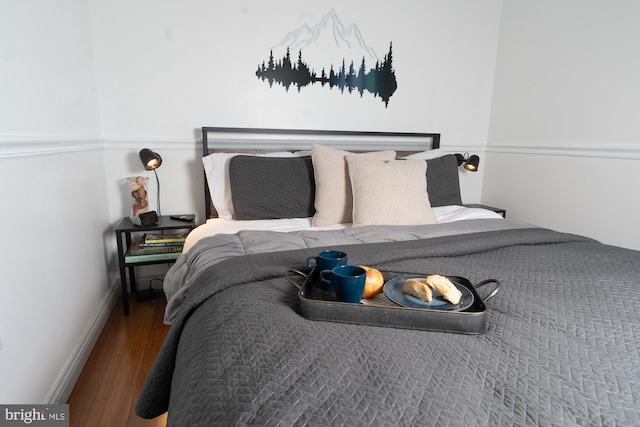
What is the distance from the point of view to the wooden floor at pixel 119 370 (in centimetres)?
139

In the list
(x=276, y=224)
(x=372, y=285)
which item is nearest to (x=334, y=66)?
(x=276, y=224)

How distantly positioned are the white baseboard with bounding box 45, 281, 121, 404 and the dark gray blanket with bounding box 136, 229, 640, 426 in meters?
0.65

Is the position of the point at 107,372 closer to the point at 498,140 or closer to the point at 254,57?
the point at 254,57

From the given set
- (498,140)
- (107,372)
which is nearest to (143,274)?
(107,372)

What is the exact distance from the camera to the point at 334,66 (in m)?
2.53

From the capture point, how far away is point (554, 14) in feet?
7.99

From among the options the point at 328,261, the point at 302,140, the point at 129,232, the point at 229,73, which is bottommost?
the point at 129,232

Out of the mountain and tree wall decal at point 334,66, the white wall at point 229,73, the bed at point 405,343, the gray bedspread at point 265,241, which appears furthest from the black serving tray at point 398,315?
the mountain and tree wall decal at point 334,66

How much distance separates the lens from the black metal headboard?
2365mm

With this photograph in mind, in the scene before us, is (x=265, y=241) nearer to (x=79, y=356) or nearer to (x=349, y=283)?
(x=349, y=283)

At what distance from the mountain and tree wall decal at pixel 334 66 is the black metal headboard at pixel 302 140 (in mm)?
283

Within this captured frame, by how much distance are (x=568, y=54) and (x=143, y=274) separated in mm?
3098

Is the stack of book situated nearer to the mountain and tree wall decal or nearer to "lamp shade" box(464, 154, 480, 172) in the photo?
the mountain and tree wall decal

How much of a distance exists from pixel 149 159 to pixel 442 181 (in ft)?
5.79
